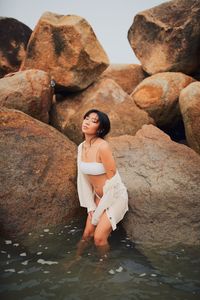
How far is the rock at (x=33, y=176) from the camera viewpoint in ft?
16.4

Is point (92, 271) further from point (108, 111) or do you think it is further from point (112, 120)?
point (108, 111)

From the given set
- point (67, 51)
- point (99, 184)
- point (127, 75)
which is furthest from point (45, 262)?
point (127, 75)

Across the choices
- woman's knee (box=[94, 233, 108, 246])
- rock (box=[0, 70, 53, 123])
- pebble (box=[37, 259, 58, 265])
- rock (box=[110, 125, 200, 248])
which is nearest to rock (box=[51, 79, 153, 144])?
A: rock (box=[0, 70, 53, 123])

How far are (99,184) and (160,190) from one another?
3.31ft

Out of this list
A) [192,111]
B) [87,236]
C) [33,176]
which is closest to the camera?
[87,236]

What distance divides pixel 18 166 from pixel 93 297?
2418 mm

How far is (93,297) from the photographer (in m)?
3.58

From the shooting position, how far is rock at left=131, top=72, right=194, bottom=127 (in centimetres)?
806

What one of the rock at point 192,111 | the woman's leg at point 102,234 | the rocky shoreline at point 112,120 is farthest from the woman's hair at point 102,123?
the rock at point 192,111

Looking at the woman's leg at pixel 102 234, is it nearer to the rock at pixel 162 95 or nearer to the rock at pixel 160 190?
the rock at pixel 160 190

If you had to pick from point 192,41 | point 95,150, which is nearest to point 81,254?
point 95,150

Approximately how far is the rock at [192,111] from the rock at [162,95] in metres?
1.00

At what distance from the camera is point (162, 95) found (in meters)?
8.03

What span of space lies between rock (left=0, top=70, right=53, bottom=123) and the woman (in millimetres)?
2272
